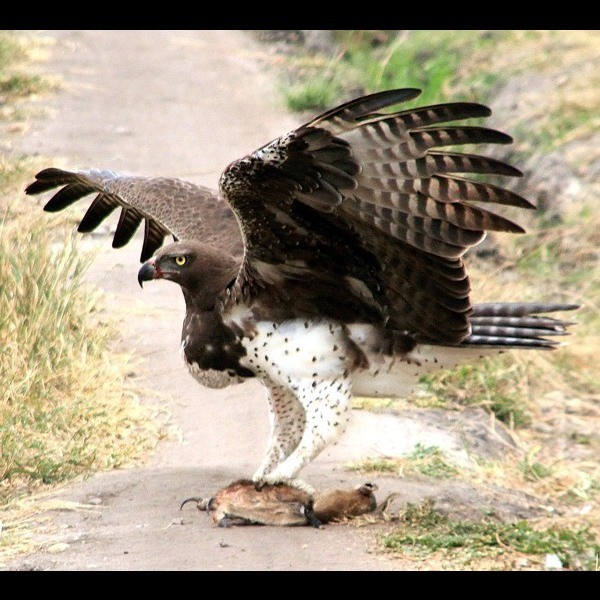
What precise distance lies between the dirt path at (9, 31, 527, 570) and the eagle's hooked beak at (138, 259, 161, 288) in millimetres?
993

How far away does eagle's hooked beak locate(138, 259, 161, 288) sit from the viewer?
582 centimetres

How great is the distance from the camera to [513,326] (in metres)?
6.01

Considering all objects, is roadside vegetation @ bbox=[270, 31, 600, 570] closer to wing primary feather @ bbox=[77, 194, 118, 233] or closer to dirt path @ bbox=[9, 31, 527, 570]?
dirt path @ bbox=[9, 31, 527, 570]

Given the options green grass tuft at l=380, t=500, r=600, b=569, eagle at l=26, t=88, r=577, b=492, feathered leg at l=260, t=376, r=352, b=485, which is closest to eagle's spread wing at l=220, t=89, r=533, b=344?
eagle at l=26, t=88, r=577, b=492

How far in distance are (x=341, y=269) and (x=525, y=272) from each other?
14.9 ft

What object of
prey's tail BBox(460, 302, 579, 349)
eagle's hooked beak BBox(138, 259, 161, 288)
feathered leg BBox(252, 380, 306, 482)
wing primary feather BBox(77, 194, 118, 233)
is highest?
wing primary feather BBox(77, 194, 118, 233)

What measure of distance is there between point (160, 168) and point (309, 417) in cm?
620

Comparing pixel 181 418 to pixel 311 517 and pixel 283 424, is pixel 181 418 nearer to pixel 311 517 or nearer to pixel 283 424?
pixel 283 424

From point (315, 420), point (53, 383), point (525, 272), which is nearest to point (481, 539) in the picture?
point (315, 420)

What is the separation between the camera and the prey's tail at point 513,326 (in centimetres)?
596

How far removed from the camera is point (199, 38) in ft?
52.4

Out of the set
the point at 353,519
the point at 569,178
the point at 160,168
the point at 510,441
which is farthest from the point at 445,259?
A: the point at 160,168

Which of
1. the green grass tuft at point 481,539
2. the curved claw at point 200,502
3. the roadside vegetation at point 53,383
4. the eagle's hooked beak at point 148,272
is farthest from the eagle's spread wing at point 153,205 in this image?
the green grass tuft at point 481,539
